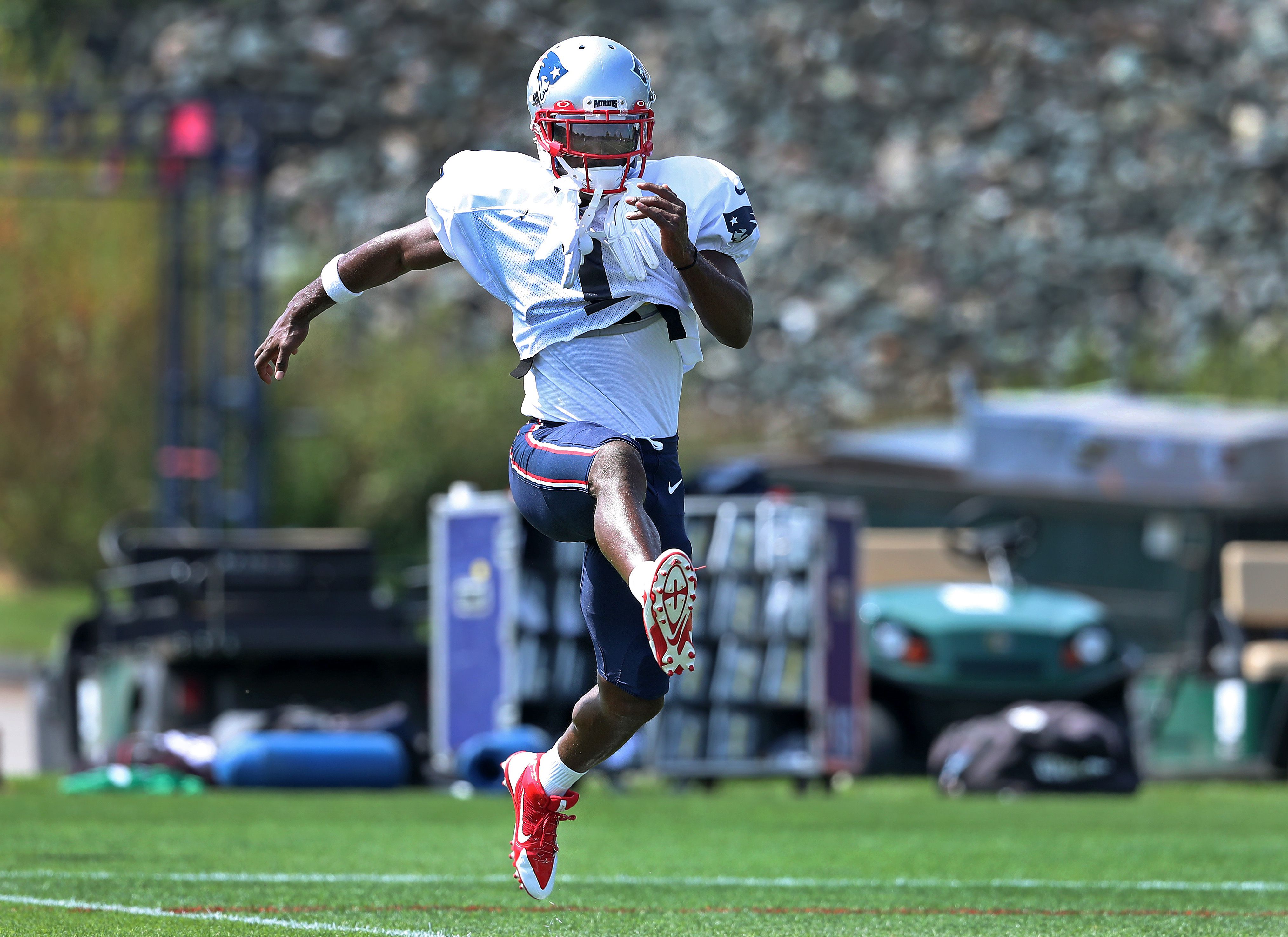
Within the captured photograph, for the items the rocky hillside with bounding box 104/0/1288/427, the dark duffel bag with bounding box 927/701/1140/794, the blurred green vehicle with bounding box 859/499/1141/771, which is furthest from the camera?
the rocky hillside with bounding box 104/0/1288/427

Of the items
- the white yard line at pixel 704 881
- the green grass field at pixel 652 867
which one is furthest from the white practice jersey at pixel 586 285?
the white yard line at pixel 704 881

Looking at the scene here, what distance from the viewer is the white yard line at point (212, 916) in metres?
5.34

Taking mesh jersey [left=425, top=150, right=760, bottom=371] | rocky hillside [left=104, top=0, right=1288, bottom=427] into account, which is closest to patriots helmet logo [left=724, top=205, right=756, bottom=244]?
mesh jersey [left=425, top=150, right=760, bottom=371]

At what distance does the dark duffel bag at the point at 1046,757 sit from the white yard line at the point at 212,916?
7.18m

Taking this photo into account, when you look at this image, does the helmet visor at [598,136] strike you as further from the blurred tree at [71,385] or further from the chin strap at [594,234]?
the blurred tree at [71,385]

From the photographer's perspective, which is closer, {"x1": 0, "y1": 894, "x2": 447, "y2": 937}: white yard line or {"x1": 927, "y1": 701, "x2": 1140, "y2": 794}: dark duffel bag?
{"x1": 0, "y1": 894, "x2": 447, "y2": 937}: white yard line

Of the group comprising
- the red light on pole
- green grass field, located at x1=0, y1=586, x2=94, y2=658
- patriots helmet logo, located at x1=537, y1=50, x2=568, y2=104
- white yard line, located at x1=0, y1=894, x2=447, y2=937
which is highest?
the red light on pole

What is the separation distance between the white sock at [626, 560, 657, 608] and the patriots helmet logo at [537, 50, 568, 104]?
139 cm

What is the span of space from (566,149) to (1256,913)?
2984 mm

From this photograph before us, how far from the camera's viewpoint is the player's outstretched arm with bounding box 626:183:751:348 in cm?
538

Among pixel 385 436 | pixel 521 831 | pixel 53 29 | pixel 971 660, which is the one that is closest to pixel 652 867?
pixel 521 831

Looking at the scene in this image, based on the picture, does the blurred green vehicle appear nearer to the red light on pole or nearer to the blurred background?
the red light on pole

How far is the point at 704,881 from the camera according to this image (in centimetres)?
705

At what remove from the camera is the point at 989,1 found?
38531 millimetres
